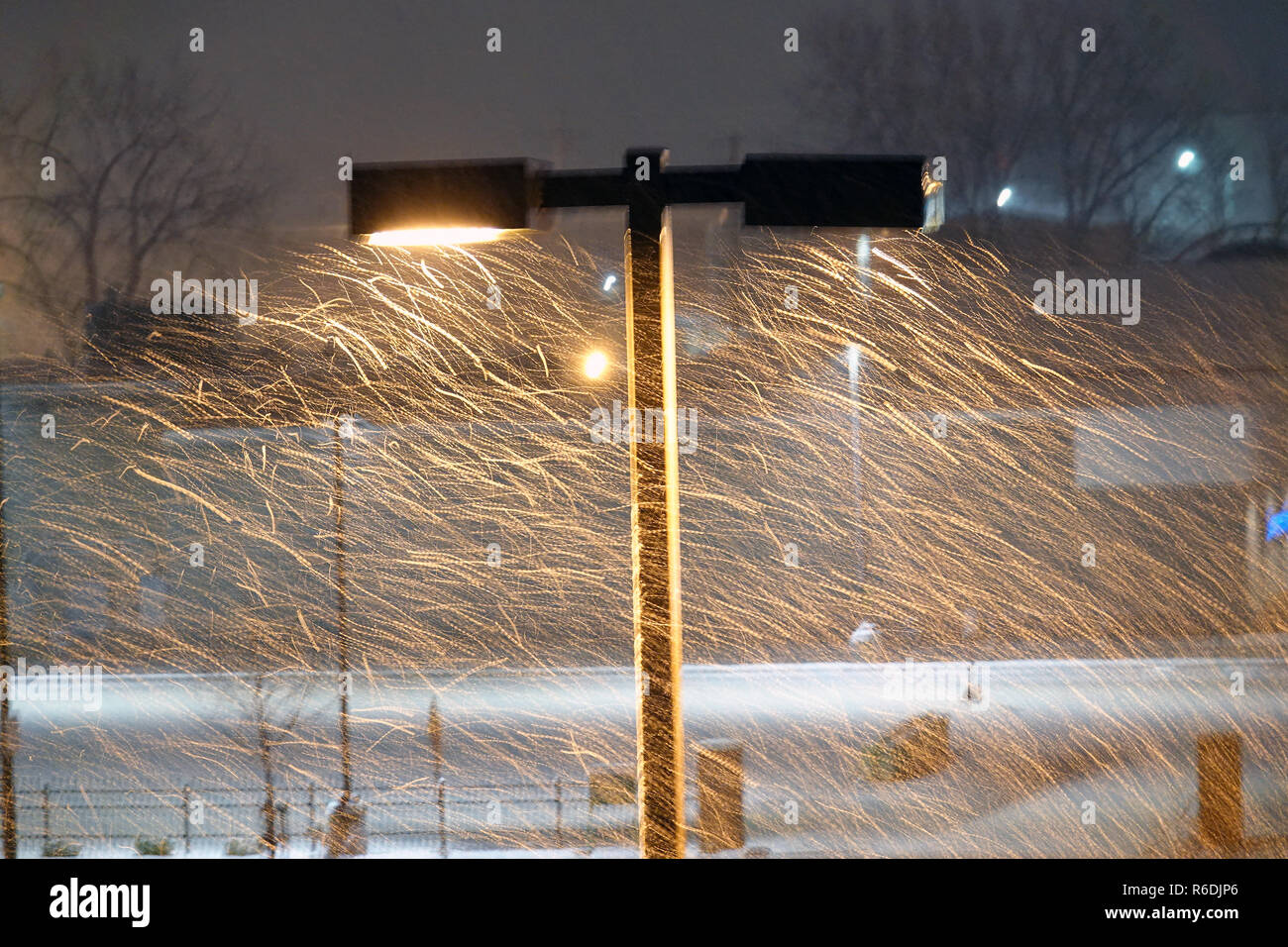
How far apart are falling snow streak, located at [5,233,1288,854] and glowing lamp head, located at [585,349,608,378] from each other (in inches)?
5.3

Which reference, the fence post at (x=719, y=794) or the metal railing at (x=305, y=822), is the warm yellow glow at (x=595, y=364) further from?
the fence post at (x=719, y=794)

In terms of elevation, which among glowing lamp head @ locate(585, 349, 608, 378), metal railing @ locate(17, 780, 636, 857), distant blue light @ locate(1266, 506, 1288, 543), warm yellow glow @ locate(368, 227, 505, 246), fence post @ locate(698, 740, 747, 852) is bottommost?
metal railing @ locate(17, 780, 636, 857)

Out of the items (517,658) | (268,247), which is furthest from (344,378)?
(517,658)

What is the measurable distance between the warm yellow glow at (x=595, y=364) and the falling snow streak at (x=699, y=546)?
0.13m

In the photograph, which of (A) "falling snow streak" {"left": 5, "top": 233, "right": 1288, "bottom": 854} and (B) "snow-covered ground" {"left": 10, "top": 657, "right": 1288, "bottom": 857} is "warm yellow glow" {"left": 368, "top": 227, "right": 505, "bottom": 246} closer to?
(B) "snow-covered ground" {"left": 10, "top": 657, "right": 1288, "bottom": 857}

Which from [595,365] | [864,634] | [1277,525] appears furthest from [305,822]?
[1277,525]

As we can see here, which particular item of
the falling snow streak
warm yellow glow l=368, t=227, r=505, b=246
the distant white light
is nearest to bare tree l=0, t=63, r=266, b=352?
the falling snow streak

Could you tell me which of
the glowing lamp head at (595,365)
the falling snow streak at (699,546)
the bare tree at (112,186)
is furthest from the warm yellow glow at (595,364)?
the bare tree at (112,186)

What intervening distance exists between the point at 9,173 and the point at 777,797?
221 inches

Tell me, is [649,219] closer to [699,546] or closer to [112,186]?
[112,186]

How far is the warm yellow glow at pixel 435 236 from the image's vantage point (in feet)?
4.60

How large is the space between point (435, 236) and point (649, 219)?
36 cm

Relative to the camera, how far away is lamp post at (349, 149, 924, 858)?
4.38ft
